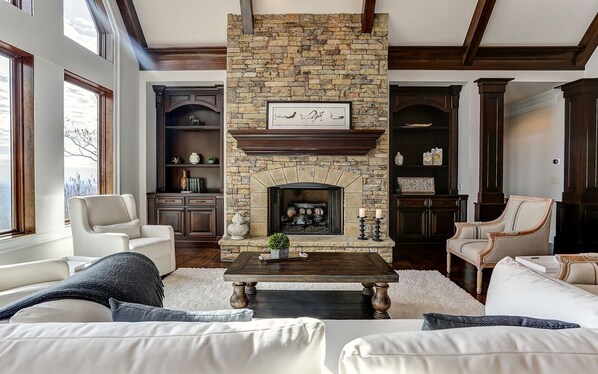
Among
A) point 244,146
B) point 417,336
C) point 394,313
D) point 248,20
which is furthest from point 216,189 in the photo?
point 417,336

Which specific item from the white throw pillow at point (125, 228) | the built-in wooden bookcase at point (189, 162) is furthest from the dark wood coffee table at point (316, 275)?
the built-in wooden bookcase at point (189, 162)

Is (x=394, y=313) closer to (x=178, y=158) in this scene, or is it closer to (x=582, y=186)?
(x=582, y=186)

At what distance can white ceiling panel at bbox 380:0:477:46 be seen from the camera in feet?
15.6

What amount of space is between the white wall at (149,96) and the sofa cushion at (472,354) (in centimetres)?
509

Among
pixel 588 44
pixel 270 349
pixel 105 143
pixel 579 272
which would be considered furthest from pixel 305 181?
pixel 588 44

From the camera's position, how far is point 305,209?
5355 millimetres

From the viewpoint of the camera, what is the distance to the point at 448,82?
537 centimetres

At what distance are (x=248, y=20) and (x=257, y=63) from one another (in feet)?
1.85

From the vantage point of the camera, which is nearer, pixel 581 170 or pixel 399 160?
pixel 581 170

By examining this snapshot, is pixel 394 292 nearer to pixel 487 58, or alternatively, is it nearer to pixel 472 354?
pixel 472 354

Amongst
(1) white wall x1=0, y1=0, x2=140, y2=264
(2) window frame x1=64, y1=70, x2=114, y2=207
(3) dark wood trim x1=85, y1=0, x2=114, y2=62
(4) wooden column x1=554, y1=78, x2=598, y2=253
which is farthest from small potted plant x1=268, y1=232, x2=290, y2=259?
(4) wooden column x1=554, y1=78, x2=598, y2=253

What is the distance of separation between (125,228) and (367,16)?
411cm

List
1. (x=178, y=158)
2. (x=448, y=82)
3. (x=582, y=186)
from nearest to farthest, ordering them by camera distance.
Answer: (x=582, y=186), (x=448, y=82), (x=178, y=158)

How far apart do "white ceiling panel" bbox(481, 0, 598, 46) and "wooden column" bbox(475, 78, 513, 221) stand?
0.62 m
